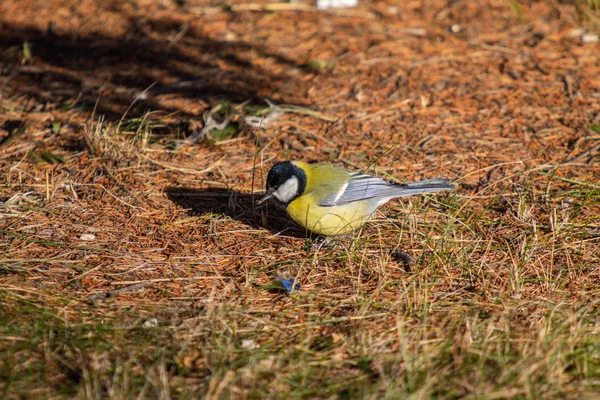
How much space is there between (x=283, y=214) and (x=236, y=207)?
1.05 ft

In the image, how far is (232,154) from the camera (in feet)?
15.7

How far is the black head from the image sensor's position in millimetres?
3691

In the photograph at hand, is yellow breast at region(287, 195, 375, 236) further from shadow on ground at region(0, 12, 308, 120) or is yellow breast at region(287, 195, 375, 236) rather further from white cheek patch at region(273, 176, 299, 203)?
shadow on ground at region(0, 12, 308, 120)

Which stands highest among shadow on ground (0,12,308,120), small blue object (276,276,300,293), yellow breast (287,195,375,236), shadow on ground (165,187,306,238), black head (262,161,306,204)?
shadow on ground (0,12,308,120)

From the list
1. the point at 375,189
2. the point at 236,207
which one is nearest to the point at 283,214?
the point at 236,207

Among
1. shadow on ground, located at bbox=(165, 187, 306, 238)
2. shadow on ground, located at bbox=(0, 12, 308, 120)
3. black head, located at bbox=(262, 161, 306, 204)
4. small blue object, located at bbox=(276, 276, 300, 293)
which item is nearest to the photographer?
small blue object, located at bbox=(276, 276, 300, 293)

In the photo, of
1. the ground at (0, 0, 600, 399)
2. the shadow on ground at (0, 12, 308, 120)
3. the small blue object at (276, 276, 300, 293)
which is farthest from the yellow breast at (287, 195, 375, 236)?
the shadow on ground at (0, 12, 308, 120)

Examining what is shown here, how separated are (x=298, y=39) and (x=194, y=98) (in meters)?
1.55

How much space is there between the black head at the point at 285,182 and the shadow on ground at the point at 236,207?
0.95 ft

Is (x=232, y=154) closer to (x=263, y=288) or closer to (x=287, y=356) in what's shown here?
(x=263, y=288)

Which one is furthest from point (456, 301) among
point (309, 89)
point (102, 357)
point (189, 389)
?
point (309, 89)

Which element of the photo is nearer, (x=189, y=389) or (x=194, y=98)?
(x=189, y=389)

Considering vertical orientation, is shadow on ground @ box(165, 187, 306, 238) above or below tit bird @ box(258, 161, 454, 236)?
below

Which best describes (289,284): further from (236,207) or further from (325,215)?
(236,207)
